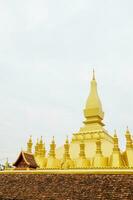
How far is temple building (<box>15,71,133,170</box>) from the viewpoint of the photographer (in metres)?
26.0

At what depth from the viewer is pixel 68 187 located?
14406 mm

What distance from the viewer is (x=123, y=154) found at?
89.6 ft

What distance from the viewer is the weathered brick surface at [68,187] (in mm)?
13180

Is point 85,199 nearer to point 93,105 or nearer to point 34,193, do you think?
point 34,193

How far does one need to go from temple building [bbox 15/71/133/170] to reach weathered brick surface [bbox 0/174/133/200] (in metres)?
8.04

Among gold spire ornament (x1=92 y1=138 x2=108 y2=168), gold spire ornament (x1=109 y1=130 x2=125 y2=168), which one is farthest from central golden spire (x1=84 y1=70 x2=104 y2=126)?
gold spire ornament (x1=109 y1=130 x2=125 y2=168)

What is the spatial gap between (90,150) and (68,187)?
14761mm

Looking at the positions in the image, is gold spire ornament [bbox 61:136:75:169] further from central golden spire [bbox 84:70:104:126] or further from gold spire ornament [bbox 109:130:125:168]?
central golden spire [bbox 84:70:104:126]

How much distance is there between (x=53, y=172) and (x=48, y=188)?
1.73 meters

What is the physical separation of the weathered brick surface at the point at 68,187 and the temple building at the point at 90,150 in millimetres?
8039

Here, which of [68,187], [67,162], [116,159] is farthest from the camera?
[67,162]

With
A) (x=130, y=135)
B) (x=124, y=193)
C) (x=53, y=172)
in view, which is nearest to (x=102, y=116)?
(x=130, y=135)

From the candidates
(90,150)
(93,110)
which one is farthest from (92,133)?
(93,110)

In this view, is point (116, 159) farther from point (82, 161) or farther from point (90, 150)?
point (90, 150)
